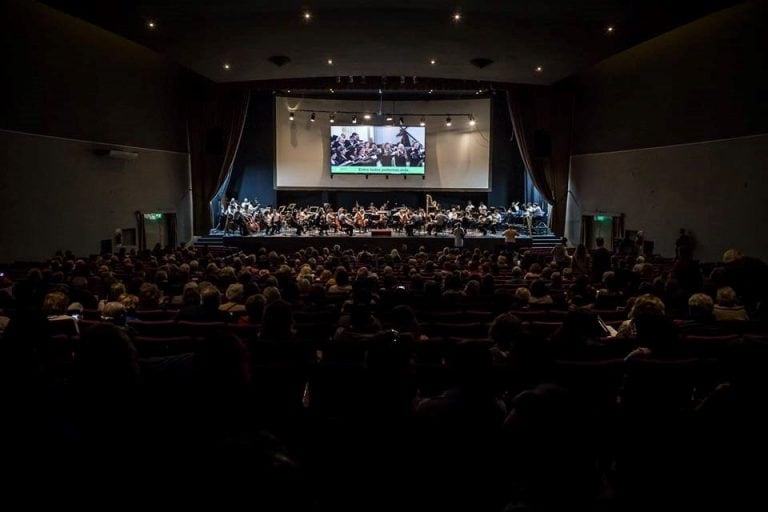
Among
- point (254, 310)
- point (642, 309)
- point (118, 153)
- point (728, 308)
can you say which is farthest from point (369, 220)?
point (642, 309)

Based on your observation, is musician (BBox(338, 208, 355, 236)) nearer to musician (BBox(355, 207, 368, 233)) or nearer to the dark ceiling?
Result: musician (BBox(355, 207, 368, 233))

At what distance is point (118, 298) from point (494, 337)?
411 cm

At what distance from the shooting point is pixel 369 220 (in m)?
20.7

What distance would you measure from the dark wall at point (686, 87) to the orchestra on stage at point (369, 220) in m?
3.74

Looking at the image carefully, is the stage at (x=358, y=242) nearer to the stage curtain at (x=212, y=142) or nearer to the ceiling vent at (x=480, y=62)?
the stage curtain at (x=212, y=142)

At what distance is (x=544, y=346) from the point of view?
258cm

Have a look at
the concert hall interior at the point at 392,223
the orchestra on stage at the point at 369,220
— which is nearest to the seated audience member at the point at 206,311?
the concert hall interior at the point at 392,223

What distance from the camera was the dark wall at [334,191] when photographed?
2262 cm

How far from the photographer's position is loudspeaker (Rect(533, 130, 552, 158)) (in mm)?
20625

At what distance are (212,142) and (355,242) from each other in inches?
268

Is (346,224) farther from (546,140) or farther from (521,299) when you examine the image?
(521,299)

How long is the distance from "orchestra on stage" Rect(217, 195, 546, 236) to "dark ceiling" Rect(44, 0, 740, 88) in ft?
16.1

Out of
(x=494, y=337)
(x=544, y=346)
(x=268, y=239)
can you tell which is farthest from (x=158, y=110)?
(x=544, y=346)

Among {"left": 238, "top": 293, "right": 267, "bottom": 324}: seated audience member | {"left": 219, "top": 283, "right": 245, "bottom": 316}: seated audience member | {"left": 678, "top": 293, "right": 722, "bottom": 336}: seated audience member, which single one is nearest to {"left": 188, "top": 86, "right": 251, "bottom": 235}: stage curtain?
{"left": 219, "top": 283, "right": 245, "bottom": 316}: seated audience member
